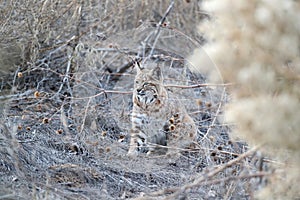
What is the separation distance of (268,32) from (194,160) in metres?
2.10

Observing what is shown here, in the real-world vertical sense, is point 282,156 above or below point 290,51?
below

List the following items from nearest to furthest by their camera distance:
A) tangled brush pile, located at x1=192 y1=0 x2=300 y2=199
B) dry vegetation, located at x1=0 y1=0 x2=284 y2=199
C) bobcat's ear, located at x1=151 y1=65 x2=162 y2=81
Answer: tangled brush pile, located at x1=192 y1=0 x2=300 y2=199, dry vegetation, located at x1=0 y1=0 x2=284 y2=199, bobcat's ear, located at x1=151 y1=65 x2=162 y2=81

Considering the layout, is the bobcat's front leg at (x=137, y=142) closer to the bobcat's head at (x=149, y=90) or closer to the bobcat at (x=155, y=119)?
the bobcat at (x=155, y=119)

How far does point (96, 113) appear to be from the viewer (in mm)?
4914

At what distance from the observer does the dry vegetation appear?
3588 millimetres

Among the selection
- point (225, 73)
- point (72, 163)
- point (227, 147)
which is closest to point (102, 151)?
point (72, 163)

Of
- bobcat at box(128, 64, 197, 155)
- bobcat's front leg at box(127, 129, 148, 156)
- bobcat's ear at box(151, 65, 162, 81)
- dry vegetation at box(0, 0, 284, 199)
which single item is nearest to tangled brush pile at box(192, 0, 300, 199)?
dry vegetation at box(0, 0, 284, 199)

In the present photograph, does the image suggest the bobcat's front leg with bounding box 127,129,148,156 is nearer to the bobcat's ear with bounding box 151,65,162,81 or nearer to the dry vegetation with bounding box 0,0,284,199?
the dry vegetation with bounding box 0,0,284,199

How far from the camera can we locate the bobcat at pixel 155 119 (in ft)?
15.5

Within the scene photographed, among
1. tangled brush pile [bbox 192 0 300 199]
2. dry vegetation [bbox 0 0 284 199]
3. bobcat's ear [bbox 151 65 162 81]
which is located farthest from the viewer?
bobcat's ear [bbox 151 65 162 81]

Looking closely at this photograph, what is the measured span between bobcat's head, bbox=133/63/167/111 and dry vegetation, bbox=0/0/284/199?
0.51ft

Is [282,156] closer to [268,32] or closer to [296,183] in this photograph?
[296,183]

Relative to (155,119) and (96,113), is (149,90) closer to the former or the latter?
(155,119)

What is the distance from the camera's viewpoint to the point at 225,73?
9.11 feet
